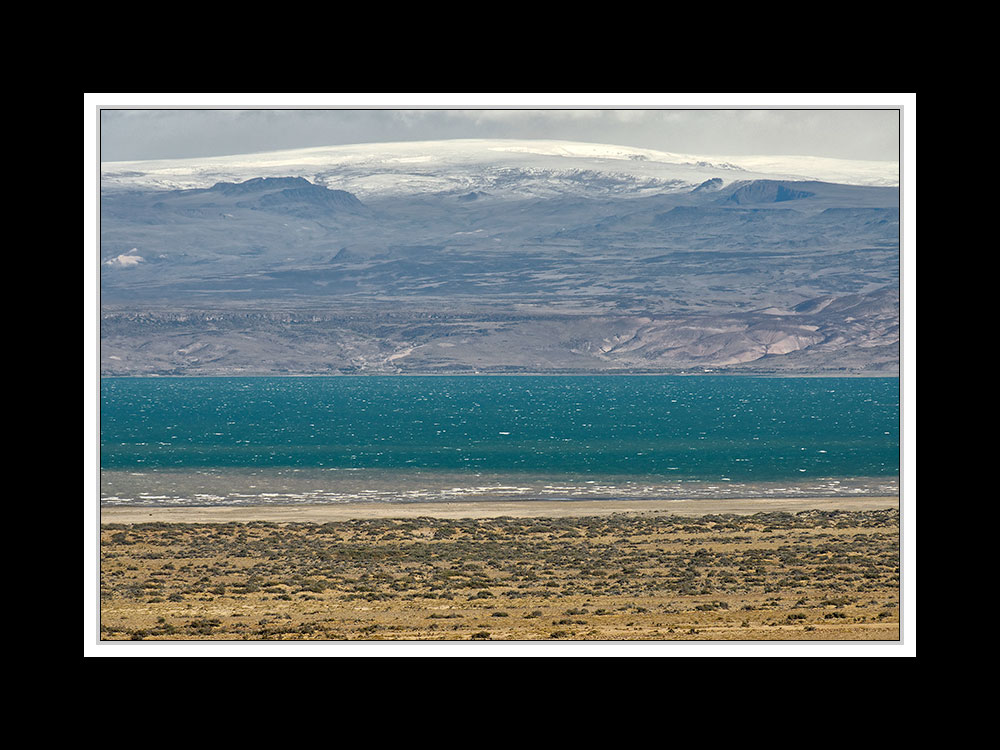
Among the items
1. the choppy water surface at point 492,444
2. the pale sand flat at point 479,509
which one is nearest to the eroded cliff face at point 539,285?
the choppy water surface at point 492,444

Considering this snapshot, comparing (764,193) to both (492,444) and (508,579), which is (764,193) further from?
(508,579)

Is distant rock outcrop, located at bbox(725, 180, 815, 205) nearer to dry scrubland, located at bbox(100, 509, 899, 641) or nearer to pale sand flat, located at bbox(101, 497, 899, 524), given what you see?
pale sand flat, located at bbox(101, 497, 899, 524)

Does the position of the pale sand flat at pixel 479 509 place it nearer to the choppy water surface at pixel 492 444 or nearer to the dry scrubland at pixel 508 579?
the dry scrubland at pixel 508 579

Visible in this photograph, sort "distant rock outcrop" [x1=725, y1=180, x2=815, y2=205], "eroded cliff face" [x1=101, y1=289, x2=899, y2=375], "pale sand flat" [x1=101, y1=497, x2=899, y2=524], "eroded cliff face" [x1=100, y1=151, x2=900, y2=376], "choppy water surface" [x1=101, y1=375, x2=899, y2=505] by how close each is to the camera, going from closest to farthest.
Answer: "pale sand flat" [x1=101, y1=497, x2=899, y2=524], "choppy water surface" [x1=101, y1=375, x2=899, y2=505], "distant rock outcrop" [x1=725, y1=180, x2=815, y2=205], "eroded cliff face" [x1=101, y1=289, x2=899, y2=375], "eroded cliff face" [x1=100, y1=151, x2=900, y2=376]

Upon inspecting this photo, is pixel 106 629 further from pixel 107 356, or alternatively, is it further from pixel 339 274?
pixel 339 274

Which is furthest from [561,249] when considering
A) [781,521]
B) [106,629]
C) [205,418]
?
[106,629]

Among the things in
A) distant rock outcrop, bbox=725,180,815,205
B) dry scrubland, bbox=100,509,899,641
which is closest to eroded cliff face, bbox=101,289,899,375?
distant rock outcrop, bbox=725,180,815,205
